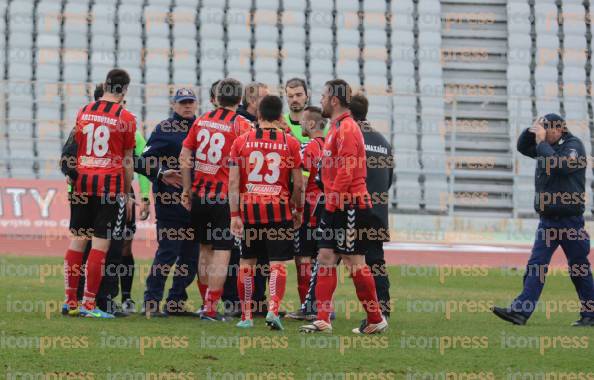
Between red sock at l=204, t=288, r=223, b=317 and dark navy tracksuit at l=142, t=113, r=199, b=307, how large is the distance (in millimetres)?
455

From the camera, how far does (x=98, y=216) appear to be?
9844 mm

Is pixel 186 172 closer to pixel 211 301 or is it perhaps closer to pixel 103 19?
pixel 211 301

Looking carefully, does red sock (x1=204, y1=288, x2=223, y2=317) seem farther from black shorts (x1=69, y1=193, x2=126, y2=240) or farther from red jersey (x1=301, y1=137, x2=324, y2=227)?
red jersey (x1=301, y1=137, x2=324, y2=227)

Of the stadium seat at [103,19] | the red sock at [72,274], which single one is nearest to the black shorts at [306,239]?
the red sock at [72,274]

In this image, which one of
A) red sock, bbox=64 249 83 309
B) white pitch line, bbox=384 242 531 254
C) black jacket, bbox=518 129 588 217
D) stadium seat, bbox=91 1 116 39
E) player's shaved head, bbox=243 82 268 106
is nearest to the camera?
red sock, bbox=64 249 83 309

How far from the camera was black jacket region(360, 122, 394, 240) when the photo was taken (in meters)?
9.88

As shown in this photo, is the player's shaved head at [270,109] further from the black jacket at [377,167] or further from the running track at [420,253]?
the running track at [420,253]

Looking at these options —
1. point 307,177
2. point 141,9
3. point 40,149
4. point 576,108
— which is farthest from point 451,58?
point 307,177

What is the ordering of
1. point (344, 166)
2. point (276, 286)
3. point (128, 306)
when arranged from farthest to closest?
point (128, 306), point (276, 286), point (344, 166)

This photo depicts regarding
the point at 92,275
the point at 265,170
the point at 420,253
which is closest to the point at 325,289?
the point at 265,170

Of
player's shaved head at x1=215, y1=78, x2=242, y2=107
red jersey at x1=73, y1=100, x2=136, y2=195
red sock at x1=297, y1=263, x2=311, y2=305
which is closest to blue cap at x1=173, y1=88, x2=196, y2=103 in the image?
player's shaved head at x1=215, y1=78, x2=242, y2=107

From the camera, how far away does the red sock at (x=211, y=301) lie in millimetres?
9930

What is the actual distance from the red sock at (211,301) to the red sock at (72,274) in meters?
1.17

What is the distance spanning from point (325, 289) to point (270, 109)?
1.55 m
